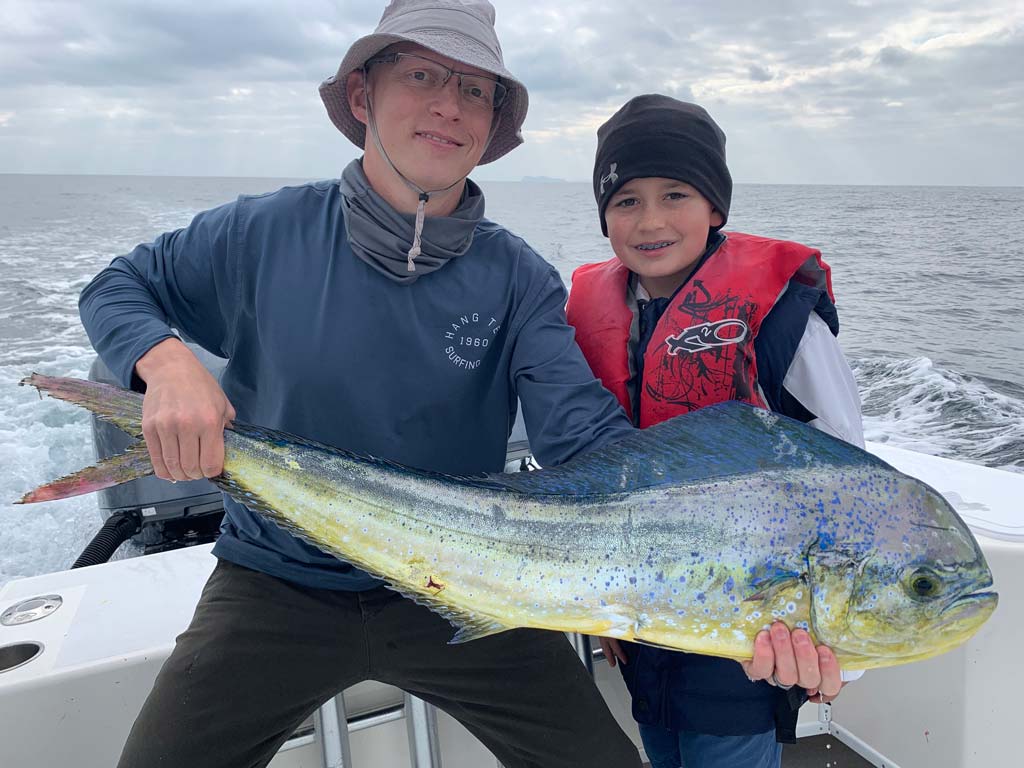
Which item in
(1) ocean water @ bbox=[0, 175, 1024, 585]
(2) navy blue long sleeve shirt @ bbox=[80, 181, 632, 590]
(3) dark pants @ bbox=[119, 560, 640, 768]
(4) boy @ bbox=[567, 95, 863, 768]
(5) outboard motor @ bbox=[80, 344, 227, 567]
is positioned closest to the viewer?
(3) dark pants @ bbox=[119, 560, 640, 768]

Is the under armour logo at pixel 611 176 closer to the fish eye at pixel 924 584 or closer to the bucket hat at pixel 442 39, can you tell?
the bucket hat at pixel 442 39

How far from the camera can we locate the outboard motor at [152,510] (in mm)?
3734

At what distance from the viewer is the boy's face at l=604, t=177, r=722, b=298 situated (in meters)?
2.23

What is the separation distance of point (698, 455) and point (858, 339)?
12.1m

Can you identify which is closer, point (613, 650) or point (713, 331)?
point (713, 331)

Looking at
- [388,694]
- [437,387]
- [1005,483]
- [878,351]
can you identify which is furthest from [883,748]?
[878,351]

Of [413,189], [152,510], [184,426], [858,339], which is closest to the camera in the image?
[184,426]

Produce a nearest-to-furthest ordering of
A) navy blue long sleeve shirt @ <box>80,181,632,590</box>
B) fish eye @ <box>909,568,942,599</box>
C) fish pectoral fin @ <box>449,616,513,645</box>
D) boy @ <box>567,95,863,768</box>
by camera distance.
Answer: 1. fish eye @ <box>909,568,942,599</box>
2. fish pectoral fin @ <box>449,616,513,645</box>
3. boy @ <box>567,95,863,768</box>
4. navy blue long sleeve shirt @ <box>80,181,632,590</box>

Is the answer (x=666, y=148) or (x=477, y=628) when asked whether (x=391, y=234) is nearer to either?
(x=666, y=148)

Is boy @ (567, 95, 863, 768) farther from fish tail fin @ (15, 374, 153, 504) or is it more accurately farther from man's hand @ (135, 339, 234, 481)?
fish tail fin @ (15, 374, 153, 504)

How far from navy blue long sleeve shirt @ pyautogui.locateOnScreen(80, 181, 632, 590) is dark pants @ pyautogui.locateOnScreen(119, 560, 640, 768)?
10 cm

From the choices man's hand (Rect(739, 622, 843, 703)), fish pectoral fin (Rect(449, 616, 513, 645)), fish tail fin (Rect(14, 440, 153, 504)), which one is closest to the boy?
man's hand (Rect(739, 622, 843, 703))

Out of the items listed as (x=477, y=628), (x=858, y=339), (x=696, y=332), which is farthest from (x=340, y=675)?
(x=858, y=339)

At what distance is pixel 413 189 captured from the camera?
7.25 ft
